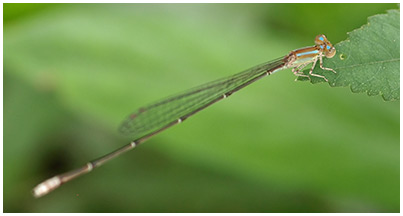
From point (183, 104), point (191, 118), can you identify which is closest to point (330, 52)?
point (183, 104)

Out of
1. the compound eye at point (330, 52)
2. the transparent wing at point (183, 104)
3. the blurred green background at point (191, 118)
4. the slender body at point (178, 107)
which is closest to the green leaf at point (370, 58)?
the compound eye at point (330, 52)

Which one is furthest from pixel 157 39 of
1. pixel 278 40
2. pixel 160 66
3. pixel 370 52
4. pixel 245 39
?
pixel 370 52

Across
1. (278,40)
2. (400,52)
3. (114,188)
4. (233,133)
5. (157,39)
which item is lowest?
(400,52)

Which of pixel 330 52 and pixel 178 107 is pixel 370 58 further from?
pixel 178 107

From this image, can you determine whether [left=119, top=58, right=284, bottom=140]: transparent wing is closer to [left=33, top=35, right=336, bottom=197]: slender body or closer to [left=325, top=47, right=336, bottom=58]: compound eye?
[left=33, top=35, right=336, bottom=197]: slender body

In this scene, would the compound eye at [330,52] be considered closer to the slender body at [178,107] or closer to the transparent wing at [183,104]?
the slender body at [178,107]

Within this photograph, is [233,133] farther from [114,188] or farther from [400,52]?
[400,52]

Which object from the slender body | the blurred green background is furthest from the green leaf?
the blurred green background
